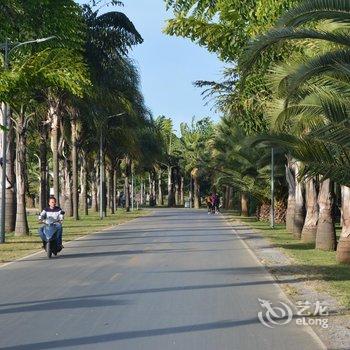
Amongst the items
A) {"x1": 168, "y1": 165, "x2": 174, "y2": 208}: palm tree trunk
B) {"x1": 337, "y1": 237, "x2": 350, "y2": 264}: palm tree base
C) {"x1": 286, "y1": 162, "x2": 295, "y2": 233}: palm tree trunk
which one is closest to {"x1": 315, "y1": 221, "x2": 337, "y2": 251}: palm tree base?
{"x1": 337, "y1": 237, "x2": 350, "y2": 264}: palm tree base

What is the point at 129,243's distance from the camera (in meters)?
24.9

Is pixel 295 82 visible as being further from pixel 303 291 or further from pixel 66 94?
pixel 66 94

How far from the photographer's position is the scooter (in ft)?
62.8

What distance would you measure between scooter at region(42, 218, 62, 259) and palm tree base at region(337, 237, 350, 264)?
741cm

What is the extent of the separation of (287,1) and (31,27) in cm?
566

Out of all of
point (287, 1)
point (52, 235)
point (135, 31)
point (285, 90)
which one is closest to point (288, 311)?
point (285, 90)

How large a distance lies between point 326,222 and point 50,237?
8.31 metres

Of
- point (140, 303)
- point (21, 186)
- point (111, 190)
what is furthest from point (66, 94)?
point (111, 190)

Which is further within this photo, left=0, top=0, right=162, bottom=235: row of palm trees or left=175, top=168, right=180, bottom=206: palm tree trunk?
left=175, top=168, right=180, bottom=206: palm tree trunk

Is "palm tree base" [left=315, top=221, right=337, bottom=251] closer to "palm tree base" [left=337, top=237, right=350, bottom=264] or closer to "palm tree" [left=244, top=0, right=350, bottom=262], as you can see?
"palm tree base" [left=337, top=237, right=350, bottom=264]

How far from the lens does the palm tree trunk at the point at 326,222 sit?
71.4ft

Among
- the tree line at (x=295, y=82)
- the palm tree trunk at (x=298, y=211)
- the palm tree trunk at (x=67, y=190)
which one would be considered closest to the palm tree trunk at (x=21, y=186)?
the tree line at (x=295, y=82)

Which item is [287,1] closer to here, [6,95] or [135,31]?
[6,95]

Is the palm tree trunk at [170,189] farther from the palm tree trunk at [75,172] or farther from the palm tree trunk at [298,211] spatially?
the palm tree trunk at [298,211]
